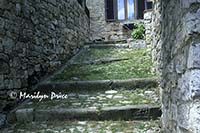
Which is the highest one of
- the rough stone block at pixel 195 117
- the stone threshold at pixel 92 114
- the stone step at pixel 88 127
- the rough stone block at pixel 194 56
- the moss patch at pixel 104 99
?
the rough stone block at pixel 194 56

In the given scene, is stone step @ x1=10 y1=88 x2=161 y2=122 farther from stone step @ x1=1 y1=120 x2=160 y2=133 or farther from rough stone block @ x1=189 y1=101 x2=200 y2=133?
rough stone block @ x1=189 y1=101 x2=200 y2=133

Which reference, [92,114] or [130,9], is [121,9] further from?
[92,114]

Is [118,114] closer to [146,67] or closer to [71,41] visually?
[146,67]

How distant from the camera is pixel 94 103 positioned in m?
3.89

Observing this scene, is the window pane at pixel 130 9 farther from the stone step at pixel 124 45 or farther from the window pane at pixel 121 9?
the stone step at pixel 124 45

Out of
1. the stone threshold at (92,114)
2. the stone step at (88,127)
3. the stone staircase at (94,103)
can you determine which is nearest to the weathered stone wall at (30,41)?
the stone staircase at (94,103)

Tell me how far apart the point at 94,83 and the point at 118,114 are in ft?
3.68

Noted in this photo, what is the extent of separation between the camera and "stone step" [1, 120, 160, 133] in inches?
126

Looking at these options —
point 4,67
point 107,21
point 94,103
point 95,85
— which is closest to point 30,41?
point 4,67

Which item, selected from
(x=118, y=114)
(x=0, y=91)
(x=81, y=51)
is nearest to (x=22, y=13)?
(x=0, y=91)

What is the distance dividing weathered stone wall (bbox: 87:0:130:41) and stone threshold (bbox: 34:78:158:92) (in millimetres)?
7391

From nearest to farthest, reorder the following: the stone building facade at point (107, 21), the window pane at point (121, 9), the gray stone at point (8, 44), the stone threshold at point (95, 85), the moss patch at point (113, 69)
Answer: the gray stone at point (8, 44) < the stone threshold at point (95, 85) < the moss patch at point (113, 69) < the stone building facade at point (107, 21) < the window pane at point (121, 9)

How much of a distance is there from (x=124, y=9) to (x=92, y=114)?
30.8ft

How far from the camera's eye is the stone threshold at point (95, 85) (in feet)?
14.3
